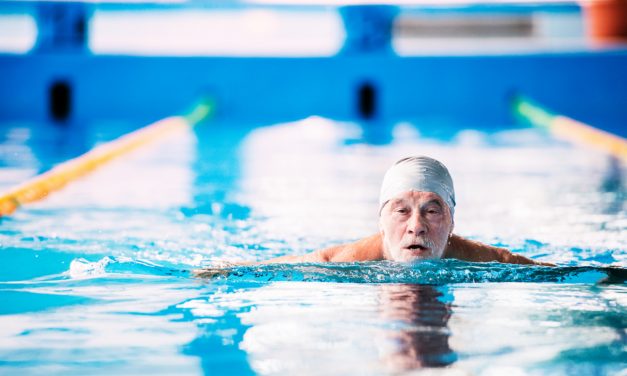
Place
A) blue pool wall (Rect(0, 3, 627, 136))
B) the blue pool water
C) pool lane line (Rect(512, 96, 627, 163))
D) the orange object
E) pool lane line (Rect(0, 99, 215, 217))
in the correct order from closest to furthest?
the blue pool water → pool lane line (Rect(0, 99, 215, 217)) → pool lane line (Rect(512, 96, 627, 163)) → blue pool wall (Rect(0, 3, 627, 136)) → the orange object

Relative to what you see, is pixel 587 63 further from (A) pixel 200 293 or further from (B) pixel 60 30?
(A) pixel 200 293

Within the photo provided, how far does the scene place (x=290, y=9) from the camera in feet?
38.4

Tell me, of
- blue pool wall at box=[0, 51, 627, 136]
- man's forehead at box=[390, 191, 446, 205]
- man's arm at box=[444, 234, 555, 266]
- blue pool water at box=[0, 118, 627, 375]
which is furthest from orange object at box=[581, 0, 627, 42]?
man's forehead at box=[390, 191, 446, 205]

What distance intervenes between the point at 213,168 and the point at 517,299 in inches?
170

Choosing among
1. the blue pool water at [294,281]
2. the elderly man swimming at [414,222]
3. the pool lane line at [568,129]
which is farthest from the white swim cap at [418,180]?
the pool lane line at [568,129]

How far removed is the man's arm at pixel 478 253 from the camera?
3.60 metres

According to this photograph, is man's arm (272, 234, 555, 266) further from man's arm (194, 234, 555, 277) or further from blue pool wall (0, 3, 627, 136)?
blue pool wall (0, 3, 627, 136)

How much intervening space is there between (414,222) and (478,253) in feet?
1.72

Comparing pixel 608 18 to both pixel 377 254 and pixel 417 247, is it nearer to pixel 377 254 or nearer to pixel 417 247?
pixel 377 254

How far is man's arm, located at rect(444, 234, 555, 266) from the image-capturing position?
3602 millimetres

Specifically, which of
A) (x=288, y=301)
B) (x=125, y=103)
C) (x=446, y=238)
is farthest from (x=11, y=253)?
(x=125, y=103)

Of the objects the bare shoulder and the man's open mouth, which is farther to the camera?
the bare shoulder

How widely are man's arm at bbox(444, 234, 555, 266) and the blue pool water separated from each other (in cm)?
21

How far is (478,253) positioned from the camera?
3.68 m
